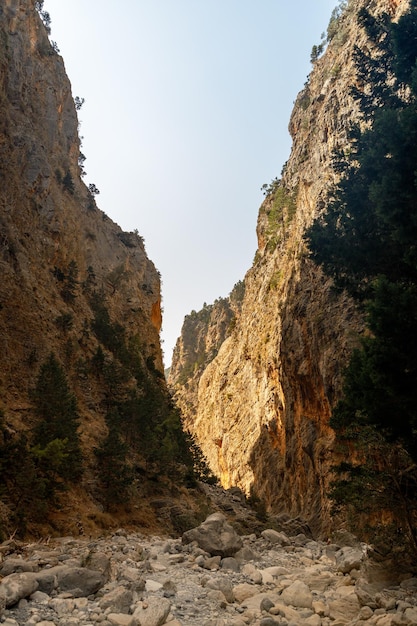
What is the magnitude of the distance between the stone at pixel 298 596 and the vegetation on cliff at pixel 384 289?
2143 mm

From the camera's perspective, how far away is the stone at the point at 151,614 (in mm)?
5902

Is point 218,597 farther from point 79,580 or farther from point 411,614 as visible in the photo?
point 411,614

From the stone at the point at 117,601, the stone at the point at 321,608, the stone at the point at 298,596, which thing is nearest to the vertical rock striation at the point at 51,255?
the stone at the point at 117,601

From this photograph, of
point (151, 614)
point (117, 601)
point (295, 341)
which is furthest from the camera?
point (295, 341)

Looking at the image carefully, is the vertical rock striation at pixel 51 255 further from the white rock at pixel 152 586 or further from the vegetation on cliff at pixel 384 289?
the vegetation on cliff at pixel 384 289

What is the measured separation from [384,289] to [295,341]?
88.3 ft

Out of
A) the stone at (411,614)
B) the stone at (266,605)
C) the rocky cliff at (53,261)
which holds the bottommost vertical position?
the stone at (266,605)

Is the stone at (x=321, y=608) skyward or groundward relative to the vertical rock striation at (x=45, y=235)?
groundward

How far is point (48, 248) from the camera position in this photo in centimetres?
3250

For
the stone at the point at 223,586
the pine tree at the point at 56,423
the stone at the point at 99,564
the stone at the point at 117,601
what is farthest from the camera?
the pine tree at the point at 56,423

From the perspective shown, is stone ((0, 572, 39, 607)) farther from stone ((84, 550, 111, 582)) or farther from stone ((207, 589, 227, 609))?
stone ((207, 589, 227, 609))

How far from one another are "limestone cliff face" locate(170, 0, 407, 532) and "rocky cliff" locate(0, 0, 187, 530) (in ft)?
37.1

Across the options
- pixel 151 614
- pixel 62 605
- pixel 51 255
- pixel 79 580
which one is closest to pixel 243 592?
pixel 151 614

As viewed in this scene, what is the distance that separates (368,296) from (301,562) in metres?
7.77
